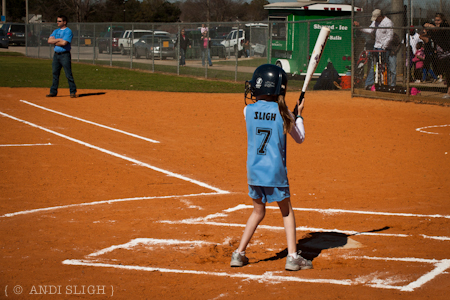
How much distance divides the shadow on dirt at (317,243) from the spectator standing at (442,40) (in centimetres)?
1252

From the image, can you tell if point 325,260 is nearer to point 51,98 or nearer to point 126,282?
point 126,282

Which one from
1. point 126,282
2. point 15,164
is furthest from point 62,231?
point 15,164

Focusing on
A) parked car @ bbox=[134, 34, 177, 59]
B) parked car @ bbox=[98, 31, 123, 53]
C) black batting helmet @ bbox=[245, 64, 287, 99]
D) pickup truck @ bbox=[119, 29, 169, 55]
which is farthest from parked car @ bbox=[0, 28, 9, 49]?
black batting helmet @ bbox=[245, 64, 287, 99]

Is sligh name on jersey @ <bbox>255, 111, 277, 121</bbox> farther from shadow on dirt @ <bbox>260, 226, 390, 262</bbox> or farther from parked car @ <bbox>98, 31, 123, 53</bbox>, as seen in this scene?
parked car @ <bbox>98, 31, 123, 53</bbox>

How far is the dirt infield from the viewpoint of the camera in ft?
14.1

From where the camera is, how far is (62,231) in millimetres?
5664

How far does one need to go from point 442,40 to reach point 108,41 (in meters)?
22.0

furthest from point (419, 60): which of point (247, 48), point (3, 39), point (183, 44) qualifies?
point (3, 39)

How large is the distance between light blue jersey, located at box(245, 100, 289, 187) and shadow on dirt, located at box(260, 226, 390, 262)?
3.02 ft

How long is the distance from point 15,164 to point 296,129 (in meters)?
6.06

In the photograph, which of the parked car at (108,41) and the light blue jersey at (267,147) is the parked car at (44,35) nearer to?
the parked car at (108,41)

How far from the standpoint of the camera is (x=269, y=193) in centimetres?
452

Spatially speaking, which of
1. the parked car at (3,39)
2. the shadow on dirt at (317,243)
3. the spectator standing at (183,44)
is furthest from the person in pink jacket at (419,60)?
the parked car at (3,39)

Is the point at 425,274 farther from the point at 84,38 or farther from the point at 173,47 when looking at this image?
the point at 84,38
